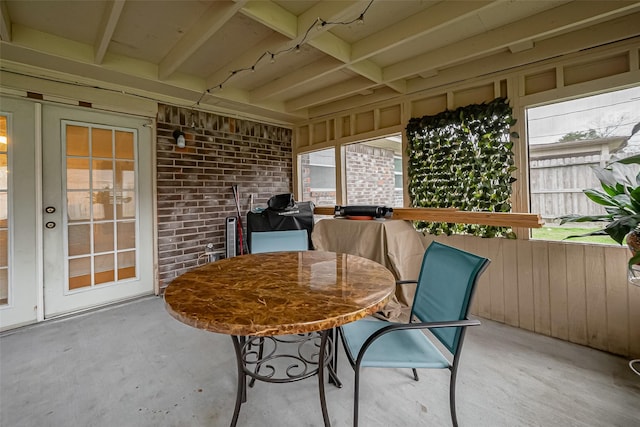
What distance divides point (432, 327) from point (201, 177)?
3.37 m

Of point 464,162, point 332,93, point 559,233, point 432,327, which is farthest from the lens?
point 332,93

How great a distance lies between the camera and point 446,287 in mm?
1472

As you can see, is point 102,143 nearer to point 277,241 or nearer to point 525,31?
point 277,241

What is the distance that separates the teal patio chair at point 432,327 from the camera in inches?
50.2

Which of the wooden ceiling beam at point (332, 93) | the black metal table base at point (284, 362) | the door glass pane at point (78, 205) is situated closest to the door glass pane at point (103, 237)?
the door glass pane at point (78, 205)

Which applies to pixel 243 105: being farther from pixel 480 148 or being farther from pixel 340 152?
pixel 480 148

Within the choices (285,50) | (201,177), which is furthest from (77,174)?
(285,50)

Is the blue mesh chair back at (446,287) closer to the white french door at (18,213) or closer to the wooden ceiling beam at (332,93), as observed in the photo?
the wooden ceiling beam at (332,93)

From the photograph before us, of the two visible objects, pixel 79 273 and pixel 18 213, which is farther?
pixel 79 273

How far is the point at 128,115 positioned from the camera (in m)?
3.19

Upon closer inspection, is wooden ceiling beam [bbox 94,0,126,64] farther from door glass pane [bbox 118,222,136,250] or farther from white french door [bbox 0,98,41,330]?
door glass pane [bbox 118,222,136,250]

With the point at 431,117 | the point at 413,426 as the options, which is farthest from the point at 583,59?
the point at 413,426

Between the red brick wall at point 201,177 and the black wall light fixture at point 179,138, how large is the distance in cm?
5

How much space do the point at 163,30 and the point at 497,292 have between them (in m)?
3.90
